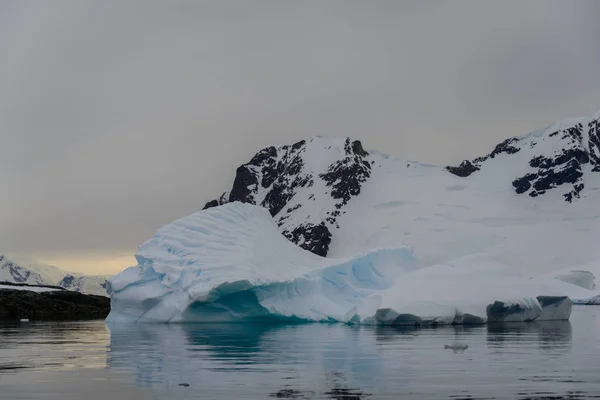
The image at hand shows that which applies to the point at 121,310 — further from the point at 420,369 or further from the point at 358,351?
the point at 420,369

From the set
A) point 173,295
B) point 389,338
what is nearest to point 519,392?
point 389,338

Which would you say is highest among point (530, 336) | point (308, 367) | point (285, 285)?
point (285, 285)

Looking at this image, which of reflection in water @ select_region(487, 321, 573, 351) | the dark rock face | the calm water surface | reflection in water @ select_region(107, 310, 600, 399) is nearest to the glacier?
reflection in water @ select_region(487, 321, 573, 351)

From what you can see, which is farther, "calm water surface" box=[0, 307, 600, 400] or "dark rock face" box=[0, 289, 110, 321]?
"dark rock face" box=[0, 289, 110, 321]

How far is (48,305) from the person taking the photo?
105m

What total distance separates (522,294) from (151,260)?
2099cm

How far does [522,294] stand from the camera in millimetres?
48062

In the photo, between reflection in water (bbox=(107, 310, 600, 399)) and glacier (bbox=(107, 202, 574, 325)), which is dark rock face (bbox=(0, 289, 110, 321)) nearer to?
glacier (bbox=(107, 202, 574, 325))

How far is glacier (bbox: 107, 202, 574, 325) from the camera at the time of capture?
46.2m

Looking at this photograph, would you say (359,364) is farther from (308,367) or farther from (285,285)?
(285,285)

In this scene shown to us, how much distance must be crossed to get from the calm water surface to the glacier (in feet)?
24.9

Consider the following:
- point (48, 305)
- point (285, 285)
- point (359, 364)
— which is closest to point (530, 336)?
point (359, 364)

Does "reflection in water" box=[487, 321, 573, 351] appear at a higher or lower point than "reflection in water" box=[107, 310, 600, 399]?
higher

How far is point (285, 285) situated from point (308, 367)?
1007 inches
